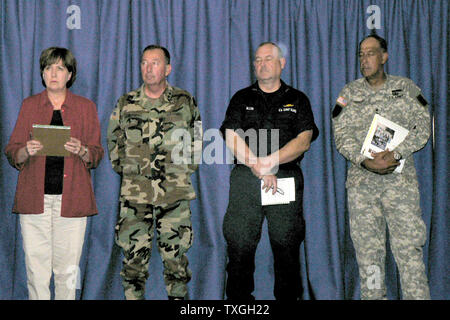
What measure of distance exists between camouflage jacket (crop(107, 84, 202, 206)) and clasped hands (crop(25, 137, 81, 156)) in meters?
0.26

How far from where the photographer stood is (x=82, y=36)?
10.2 feet

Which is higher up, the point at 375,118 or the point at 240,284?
the point at 375,118

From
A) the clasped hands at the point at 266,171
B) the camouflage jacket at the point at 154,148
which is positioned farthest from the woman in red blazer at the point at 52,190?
the clasped hands at the point at 266,171

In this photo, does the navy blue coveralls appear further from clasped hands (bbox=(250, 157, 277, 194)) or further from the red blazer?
the red blazer

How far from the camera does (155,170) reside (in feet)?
8.66

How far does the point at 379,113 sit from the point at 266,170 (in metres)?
0.95

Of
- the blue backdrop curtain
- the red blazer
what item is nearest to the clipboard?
the red blazer

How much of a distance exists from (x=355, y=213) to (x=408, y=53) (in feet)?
5.00

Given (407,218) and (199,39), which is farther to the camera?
(199,39)

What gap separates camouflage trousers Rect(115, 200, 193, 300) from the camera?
8.39ft
